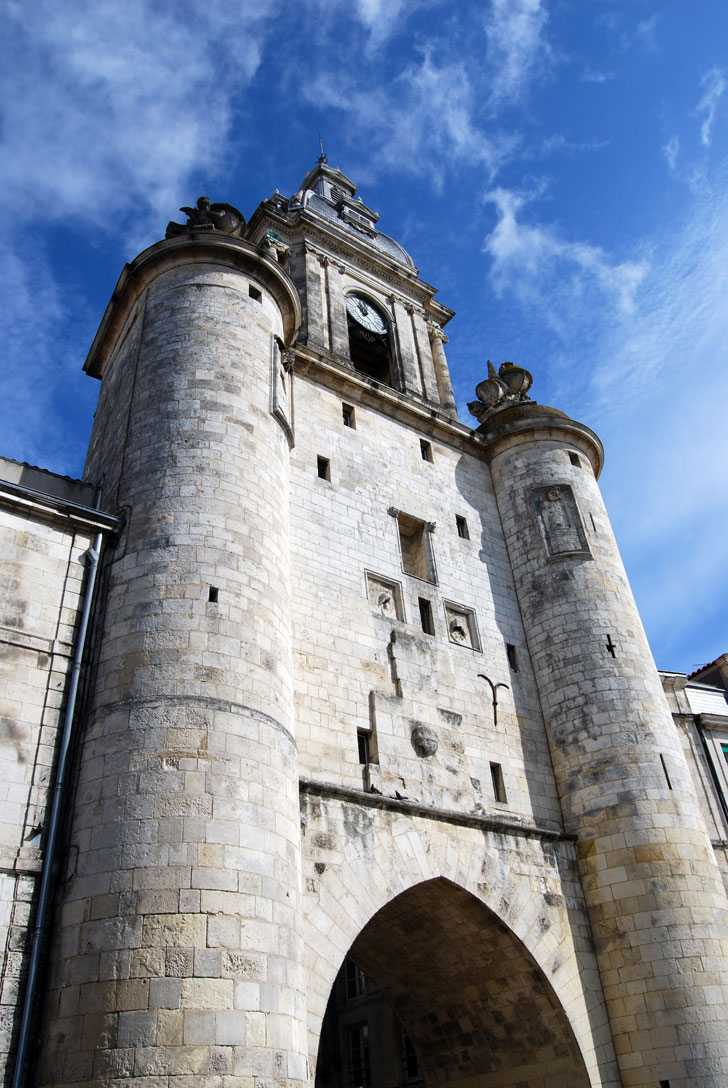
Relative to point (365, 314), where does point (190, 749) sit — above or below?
below

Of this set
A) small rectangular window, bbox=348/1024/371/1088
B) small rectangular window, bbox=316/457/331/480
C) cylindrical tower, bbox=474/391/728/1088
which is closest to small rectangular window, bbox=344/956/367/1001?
small rectangular window, bbox=348/1024/371/1088

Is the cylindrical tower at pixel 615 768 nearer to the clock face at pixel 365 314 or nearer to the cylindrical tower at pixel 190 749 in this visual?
the clock face at pixel 365 314

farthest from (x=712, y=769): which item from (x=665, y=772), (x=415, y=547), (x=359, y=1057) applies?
(x=359, y=1057)

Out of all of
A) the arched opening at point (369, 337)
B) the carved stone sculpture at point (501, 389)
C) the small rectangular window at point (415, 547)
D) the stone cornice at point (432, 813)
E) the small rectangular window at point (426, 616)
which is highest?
the arched opening at point (369, 337)

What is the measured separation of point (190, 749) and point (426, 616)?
19.9ft

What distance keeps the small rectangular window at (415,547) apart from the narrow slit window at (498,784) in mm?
3164

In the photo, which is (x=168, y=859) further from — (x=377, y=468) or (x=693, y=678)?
(x=693, y=678)

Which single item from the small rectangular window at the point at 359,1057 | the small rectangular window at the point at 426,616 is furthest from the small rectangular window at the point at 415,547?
the small rectangular window at the point at 359,1057

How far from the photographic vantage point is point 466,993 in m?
12.5

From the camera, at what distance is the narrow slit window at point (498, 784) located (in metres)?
12.7

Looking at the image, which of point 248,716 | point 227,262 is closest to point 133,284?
point 227,262

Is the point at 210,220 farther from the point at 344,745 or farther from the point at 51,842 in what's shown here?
the point at 51,842

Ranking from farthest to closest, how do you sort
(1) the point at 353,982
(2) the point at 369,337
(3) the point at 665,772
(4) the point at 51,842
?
(1) the point at 353,982
(2) the point at 369,337
(3) the point at 665,772
(4) the point at 51,842

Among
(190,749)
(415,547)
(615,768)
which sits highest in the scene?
(415,547)
